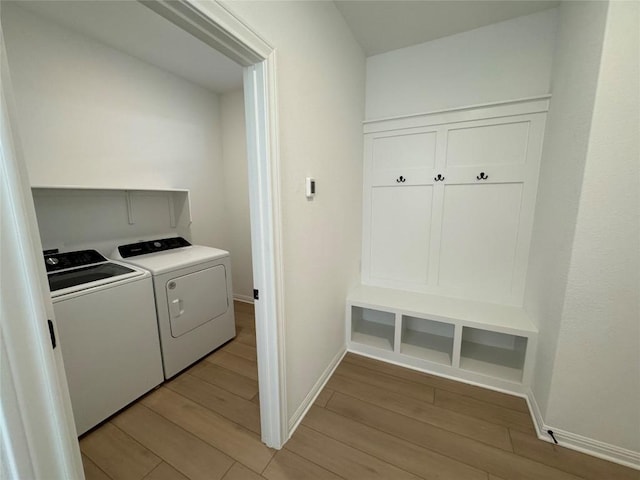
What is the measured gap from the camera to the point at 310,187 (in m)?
1.55

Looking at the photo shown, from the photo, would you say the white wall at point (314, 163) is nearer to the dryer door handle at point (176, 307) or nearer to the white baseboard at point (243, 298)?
the dryer door handle at point (176, 307)

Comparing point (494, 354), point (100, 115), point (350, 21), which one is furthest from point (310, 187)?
point (494, 354)

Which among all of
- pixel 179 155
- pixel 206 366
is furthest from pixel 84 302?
pixel 179 155

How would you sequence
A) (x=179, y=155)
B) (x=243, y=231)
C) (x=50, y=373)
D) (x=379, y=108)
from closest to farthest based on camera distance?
1. (x=50, y=373)
2. (x=379, y=108)
3. (x=179, y=155)
4. (x=243, y=231)

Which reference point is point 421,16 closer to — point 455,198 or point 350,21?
point 350,21

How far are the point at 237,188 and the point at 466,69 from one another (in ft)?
8.64

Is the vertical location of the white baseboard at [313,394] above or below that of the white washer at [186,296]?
below

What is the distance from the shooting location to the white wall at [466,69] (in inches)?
71.7

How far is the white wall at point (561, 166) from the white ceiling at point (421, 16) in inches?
13.2

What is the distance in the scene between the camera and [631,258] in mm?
1224

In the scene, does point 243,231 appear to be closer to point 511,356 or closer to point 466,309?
point 466,309

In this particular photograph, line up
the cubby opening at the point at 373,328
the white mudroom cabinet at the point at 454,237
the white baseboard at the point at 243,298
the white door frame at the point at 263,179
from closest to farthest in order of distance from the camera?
the white door frame at the point at 263,179 → the white mudroom cabinet at the point at 454,237 → the cubby opening at the point at 373,328 → the white baseboard at the point at 243,298

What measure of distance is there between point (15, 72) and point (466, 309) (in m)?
3.57

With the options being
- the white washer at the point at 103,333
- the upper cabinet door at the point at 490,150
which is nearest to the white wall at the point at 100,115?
the white washer at the point at 103,333
